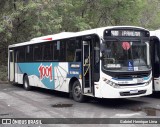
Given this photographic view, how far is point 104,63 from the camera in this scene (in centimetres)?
1189

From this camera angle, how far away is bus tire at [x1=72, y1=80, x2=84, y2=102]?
1347 centimetres

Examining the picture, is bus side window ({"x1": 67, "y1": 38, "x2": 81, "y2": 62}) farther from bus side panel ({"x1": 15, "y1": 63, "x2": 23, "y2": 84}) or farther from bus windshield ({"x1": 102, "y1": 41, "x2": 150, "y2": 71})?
bus side panel ({"x1": 15, "y1": 63, "x2": 23, "y2": 84})

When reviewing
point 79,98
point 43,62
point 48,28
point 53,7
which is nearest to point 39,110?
point 79,98

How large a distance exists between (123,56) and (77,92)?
2.85 meters

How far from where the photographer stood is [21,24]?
26906 millimetres

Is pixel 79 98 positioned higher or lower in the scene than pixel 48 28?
lower

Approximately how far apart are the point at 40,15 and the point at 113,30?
1340 cm

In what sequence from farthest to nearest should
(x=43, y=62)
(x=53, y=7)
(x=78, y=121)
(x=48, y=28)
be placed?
(x=53, y=7), (x=48, y=28), (x=43, y=62), (x=78, y=121)

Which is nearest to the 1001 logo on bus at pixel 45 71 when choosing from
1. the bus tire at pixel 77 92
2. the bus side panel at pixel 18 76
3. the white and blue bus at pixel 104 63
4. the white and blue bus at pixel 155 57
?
the white and blue bus at pixel 104 63

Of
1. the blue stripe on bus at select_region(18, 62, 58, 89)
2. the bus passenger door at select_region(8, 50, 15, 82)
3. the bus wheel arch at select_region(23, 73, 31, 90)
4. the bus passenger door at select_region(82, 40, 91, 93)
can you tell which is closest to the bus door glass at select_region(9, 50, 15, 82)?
the bus passenger door at select_region(8, 50, 15, 82)

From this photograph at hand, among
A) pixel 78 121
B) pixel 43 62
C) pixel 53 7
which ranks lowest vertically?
pixel 78 121

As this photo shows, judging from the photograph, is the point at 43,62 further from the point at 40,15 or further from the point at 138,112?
the point at 40,15

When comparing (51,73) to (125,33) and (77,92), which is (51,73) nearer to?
(77,92)

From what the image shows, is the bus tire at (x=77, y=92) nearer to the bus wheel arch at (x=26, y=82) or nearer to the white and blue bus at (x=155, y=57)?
the white and blue bus at (x=155, y=57)
